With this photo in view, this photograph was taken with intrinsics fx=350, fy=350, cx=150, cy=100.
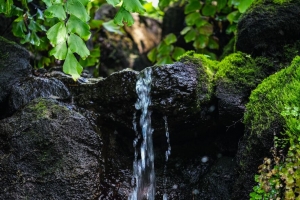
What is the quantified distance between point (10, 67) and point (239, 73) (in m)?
2.18

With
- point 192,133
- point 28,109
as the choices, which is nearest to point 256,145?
point 192,133

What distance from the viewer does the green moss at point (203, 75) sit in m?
3.08

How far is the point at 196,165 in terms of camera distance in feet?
11.1

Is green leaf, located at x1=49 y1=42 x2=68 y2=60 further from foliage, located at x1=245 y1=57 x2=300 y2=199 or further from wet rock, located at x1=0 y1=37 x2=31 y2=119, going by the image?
foliage, located at x1=245 y1=57 x2=300 y2=199

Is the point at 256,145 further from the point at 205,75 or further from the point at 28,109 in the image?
the point at 28,109

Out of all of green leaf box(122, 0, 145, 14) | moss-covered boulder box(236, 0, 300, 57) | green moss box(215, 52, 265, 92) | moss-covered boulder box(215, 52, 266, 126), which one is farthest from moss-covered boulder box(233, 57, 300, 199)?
green leaf box(122, 0, 145, 14)

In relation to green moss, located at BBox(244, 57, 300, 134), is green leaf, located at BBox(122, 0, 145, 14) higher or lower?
Result: higher

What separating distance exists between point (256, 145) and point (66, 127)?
4.99ft

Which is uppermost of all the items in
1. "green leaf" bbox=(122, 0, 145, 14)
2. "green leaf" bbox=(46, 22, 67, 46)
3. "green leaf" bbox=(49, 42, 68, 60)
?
"green leaf" bbox=(122, 0, 145, 14)

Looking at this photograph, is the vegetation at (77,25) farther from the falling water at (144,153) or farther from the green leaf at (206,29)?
the falling water at (144,153)

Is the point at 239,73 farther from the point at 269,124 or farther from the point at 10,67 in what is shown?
the point at 10,67

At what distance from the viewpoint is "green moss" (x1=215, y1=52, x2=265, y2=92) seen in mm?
3125

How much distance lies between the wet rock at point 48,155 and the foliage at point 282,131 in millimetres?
1323

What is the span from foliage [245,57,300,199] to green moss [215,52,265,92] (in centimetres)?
39
